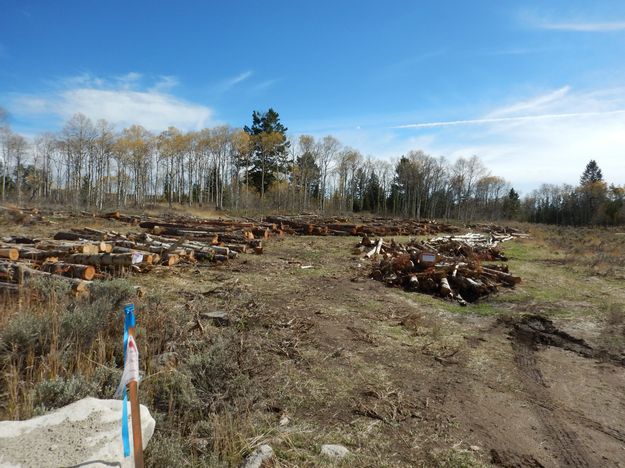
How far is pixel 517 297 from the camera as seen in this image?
9.20 m

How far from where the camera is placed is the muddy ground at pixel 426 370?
137 inches

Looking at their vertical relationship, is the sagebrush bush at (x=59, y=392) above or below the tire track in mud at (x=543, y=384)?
above

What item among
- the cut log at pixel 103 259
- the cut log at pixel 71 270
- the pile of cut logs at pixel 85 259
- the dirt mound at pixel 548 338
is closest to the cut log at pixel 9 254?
the pile of cut logs at pixel 85 259

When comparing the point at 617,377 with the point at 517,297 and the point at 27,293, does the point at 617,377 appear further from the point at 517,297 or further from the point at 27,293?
the point at 27,293

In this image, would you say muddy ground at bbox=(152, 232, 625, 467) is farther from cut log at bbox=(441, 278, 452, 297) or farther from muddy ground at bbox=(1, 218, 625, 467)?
cut log at bbox=(441, 278, 452, 297)

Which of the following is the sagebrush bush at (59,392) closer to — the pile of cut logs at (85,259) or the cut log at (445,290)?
the pile of cut logs at (85,259)

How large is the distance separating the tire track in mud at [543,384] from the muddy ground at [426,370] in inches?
0.7

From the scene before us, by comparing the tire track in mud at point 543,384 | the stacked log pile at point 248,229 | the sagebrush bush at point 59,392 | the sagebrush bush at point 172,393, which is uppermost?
the stacked log pile at point 248,229

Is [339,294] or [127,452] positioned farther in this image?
[339,294]

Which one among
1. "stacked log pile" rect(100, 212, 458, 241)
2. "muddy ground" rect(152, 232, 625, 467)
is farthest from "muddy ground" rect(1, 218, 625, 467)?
"stacked log pile" rect(100, 212, 458, 241)

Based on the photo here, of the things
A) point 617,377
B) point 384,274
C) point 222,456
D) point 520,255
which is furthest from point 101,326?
point 520,255

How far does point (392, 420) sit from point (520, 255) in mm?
15696

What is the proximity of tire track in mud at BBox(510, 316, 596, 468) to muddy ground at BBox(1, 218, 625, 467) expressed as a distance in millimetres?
17

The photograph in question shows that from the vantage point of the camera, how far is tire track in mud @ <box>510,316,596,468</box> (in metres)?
3.47
